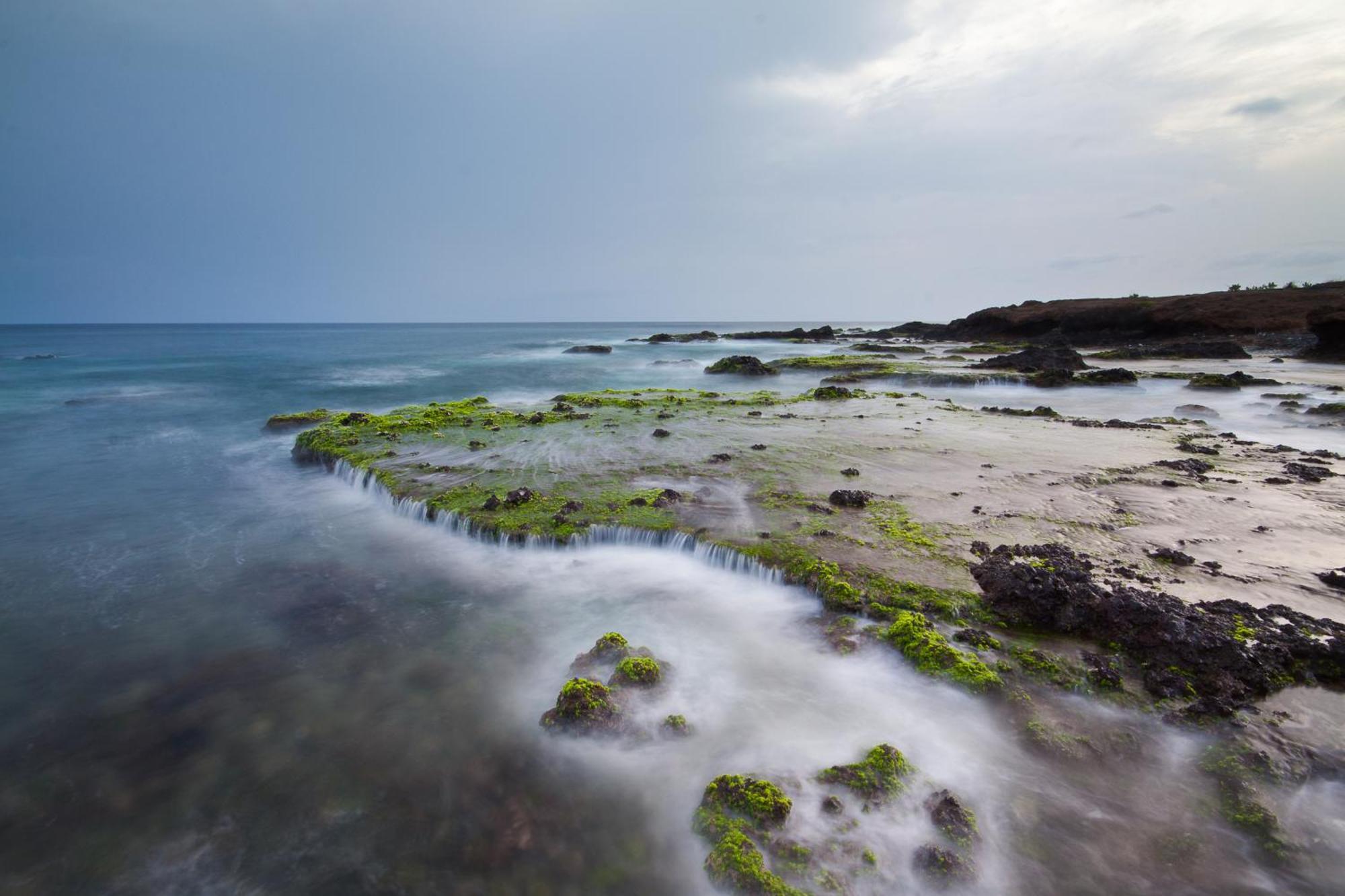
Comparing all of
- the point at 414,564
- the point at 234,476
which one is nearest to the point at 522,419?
the point at 234,476

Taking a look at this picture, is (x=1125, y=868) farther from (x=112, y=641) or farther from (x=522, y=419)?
(x=522, y=419)

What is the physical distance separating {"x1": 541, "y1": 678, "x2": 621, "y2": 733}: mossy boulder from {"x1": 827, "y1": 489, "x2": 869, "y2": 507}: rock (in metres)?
6.07

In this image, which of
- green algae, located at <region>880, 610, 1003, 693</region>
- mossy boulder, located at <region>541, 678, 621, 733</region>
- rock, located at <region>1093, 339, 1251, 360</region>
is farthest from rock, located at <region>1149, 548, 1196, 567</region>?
rock, located at <region>1093, 339, 1251, 360</region>

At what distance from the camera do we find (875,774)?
520 cm

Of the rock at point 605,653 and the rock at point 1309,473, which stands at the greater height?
the rock at point 1309,473

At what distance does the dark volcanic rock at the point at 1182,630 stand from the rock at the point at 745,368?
3031cm

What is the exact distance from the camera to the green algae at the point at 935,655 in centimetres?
623

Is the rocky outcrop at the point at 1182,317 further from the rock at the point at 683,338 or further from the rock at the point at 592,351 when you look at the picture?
the rock at the point at 592,351

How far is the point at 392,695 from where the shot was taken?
669cm

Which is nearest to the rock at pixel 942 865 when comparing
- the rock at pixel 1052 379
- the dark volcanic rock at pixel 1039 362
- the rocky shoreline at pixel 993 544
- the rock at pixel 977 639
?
the rocky shoreline at pixel 993 544

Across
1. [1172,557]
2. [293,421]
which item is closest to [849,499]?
[1172,557]

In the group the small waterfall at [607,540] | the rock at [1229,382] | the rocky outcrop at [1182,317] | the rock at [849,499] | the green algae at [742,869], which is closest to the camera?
the green algae at [742,869]

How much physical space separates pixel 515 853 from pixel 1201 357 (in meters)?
49.4

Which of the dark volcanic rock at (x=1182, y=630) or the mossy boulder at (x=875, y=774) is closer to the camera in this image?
the mossy boulder at (x=875, y=774)
